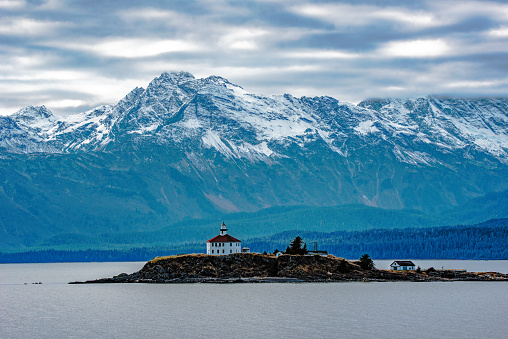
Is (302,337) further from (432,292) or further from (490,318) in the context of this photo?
(432,292)

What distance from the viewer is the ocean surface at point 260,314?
13162cm

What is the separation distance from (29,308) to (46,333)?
125 ft

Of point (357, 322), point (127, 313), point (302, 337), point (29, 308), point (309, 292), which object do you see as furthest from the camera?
point (309, 292)

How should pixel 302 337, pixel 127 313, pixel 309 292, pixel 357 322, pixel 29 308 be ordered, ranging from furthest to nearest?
1. pixel 309 292
2. pixel 29 308
3. pixel 127 313
4. pixel 357 322
5. pixel 302 337

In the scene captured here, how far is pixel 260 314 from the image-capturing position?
152125mm

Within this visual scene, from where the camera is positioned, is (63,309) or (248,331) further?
(63,309)

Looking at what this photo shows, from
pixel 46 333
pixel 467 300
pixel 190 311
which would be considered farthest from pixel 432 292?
pixel 46 333

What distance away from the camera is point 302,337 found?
12581 centimetres

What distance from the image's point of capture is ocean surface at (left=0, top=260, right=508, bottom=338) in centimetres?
13162

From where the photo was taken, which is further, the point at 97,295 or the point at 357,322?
the point at 97,295

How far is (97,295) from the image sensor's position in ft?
636

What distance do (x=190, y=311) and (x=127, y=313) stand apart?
1116 cm

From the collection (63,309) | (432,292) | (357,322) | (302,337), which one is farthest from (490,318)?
(63,309)

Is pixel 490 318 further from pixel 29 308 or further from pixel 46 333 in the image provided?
pixel 29 308
